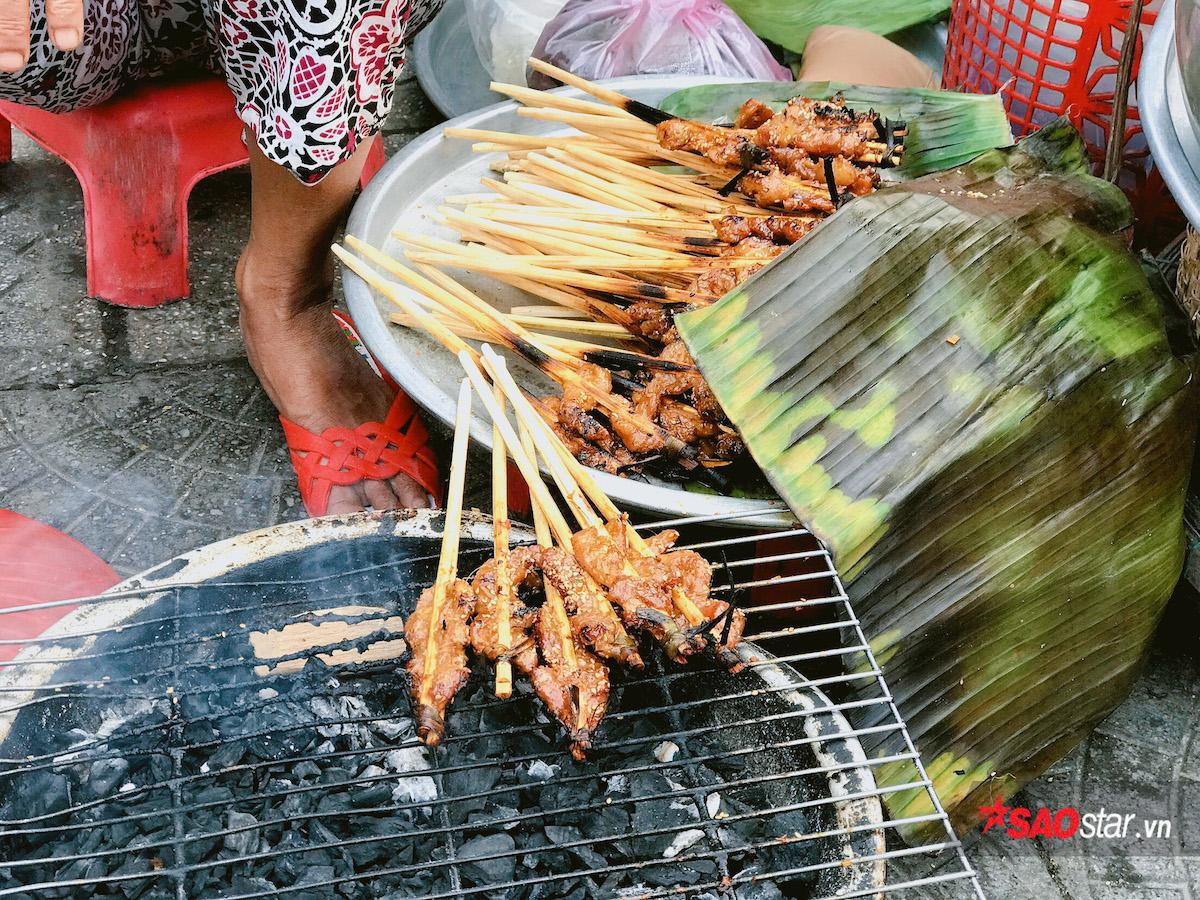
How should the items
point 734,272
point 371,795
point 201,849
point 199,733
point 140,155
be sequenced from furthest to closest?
point 140,155 < point 734,272 < point 199,733 < point 371,795 < point 201,849

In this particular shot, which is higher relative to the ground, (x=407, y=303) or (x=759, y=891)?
(x=407, y=303)

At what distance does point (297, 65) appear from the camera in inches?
105

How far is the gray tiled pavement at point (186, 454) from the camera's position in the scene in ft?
8.56

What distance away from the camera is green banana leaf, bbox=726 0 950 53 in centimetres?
452

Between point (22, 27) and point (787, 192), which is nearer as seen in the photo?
point (22, 27)

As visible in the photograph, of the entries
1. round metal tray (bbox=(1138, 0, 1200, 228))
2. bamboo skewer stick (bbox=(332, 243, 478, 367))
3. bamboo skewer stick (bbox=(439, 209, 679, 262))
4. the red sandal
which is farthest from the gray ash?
round metal tray (bbox=(1138, 0, 1200, 228))

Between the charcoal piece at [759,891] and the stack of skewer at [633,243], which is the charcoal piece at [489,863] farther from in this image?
the stack of skewer at [633,243]

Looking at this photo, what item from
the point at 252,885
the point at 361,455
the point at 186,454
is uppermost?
the point at 252,885

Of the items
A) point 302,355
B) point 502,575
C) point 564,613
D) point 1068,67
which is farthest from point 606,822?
point 1068,67

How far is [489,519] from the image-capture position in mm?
2416

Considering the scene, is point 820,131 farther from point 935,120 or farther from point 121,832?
point 121,832

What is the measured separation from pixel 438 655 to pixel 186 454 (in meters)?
1.86

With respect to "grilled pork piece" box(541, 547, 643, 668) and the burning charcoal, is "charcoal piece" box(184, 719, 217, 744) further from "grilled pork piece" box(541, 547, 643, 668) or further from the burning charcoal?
"grilled pork piece" box(541, 547, 643, 668)

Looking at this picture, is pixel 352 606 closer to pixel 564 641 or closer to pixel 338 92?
pixel 564 641
